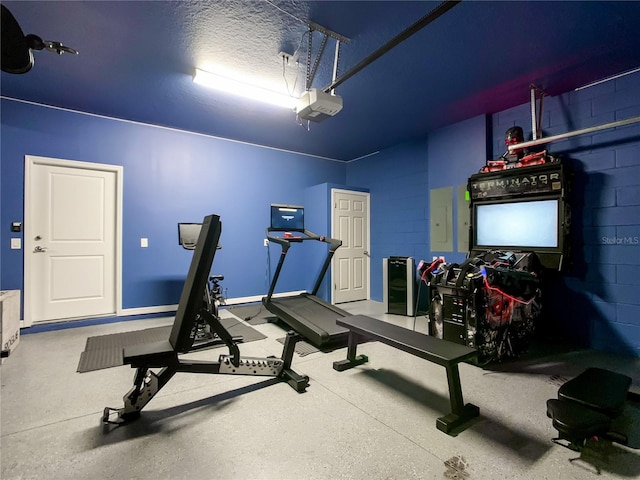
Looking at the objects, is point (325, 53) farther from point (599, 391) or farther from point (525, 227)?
point (599, 391)

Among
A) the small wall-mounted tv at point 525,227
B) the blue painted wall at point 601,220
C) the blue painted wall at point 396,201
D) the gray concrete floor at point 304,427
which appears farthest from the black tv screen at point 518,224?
the gray concrete floor at point 304,427

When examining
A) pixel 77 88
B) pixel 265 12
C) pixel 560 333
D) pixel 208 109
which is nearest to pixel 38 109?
pixel 77 88

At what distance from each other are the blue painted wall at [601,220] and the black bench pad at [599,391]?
1.57 m

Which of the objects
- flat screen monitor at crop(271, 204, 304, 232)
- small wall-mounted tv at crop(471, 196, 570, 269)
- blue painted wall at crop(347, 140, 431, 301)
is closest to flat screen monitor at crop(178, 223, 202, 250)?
flat screen monitor at crop(271, 204, 304, 232)

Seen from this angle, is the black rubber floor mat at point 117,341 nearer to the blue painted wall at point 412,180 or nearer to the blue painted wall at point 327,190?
the blue painted wall at point 327,190

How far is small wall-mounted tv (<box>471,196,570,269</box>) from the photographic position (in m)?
3.25

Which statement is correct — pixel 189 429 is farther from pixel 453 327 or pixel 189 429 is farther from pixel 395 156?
pixel 395 156

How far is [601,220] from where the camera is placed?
10.8ft

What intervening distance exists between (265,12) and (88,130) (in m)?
3.47

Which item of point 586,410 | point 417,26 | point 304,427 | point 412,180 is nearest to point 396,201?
point 412,180

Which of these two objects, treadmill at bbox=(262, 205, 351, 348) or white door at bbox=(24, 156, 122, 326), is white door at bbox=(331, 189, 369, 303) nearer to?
treadmill at bbox=(262, 205, 351, 348)

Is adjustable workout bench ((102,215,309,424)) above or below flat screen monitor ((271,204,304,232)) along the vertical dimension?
below

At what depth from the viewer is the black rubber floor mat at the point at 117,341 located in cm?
A: 290

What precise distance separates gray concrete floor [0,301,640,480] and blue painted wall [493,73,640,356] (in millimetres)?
495
